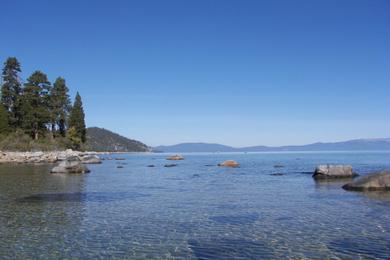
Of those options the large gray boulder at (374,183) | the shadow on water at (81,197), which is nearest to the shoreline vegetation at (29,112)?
the shadow on water at (81,197)

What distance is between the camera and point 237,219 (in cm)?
1948

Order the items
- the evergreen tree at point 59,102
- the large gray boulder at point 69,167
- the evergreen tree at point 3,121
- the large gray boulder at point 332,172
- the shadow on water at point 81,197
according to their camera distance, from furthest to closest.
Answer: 1. the evergreen tree at point 59,102
2. the evergreen tree at point 3,121
3. the large gray boulder at point 69,167
4. the large gray boulder at point 332,172
5. the shadow on water at point 81,197

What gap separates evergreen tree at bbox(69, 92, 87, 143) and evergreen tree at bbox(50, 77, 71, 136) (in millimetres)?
5604

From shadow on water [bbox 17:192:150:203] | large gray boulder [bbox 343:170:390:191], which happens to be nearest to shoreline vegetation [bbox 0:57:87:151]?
shadow on water [bbox 17:192:150:203]

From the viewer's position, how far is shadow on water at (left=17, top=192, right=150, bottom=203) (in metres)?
26.4

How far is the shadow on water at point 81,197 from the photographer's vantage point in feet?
86.5

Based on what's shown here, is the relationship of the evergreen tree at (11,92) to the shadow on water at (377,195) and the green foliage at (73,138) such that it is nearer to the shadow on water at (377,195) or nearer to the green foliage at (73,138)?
the green foliage at (73,138)

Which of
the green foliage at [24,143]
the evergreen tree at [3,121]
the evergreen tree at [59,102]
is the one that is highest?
the evergreen tree at [59,102]

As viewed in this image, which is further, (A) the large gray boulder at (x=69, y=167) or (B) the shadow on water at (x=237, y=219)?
(A) the large gray boulder at (x=69, y=167)

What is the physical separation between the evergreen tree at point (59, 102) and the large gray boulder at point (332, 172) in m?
80.3

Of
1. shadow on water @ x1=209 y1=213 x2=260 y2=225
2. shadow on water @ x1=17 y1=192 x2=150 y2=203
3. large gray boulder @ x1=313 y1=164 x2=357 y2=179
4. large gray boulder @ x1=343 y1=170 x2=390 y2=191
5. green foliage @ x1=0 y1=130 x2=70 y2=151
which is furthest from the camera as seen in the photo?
green foliage @ x1=0 y1=130 x2=70 y2=151

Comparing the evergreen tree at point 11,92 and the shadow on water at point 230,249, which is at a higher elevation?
the evergreen tree at point 11,92

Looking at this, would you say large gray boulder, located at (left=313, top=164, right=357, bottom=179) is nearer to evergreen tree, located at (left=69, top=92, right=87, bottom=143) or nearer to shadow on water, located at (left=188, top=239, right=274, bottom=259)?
shadow on water, located at (left=188, top=239, right=274, bottom=259)

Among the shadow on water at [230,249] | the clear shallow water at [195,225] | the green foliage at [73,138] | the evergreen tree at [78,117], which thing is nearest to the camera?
the shadow on water at [230,249]
